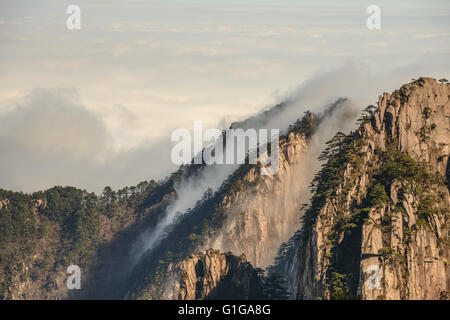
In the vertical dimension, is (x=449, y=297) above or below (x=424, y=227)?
below
